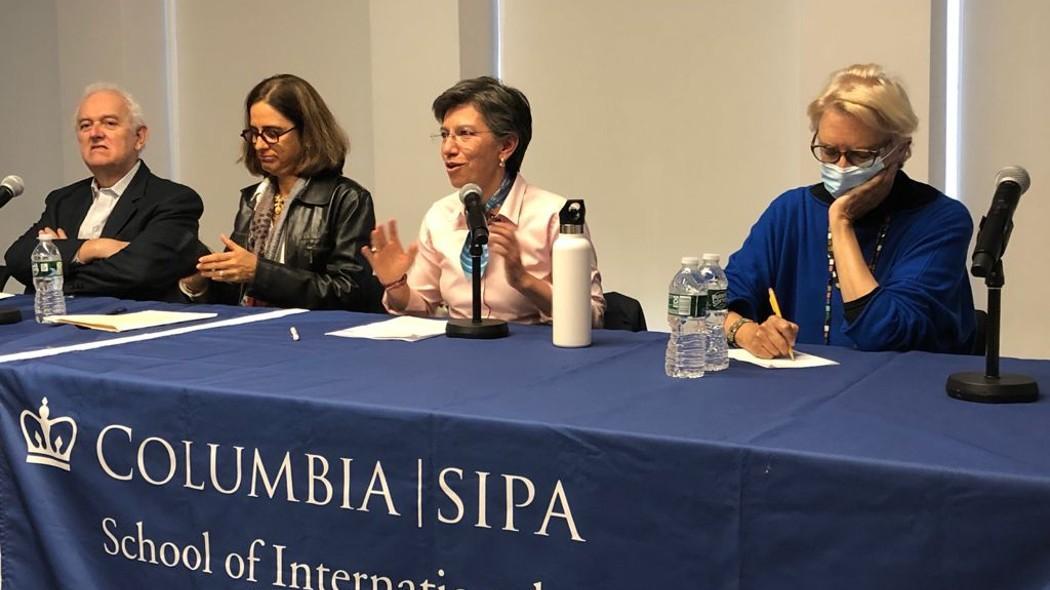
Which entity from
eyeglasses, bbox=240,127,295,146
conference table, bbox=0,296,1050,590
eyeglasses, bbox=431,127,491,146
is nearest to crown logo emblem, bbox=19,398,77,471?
conference table, bbox=0,296,1050,590

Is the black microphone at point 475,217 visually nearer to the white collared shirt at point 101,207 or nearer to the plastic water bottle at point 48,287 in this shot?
the plastic water bottle at point 48,287

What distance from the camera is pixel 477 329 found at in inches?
80.3

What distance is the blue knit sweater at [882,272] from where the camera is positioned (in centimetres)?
189

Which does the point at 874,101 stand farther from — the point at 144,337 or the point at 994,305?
the point at 144,337

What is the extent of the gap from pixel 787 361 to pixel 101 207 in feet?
7.39

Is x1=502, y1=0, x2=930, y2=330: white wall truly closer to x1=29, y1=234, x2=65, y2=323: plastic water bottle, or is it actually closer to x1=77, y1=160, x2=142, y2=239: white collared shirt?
x1=77, y1=160, x2=142, y2=239: white collared shirt

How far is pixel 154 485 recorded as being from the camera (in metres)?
1.62

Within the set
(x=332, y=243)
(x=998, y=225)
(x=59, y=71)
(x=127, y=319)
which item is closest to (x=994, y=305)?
(x=998, y=225)

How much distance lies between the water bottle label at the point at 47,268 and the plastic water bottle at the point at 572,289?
1.24m

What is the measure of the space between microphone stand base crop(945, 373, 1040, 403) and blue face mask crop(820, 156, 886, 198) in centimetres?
69

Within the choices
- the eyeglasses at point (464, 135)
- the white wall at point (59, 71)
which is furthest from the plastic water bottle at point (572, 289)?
the white wall at point (59, 71)

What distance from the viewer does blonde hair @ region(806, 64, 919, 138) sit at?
199cm

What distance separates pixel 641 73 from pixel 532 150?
0.54 metres

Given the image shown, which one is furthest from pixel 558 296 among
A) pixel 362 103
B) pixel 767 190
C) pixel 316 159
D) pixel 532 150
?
pixel 362 103
